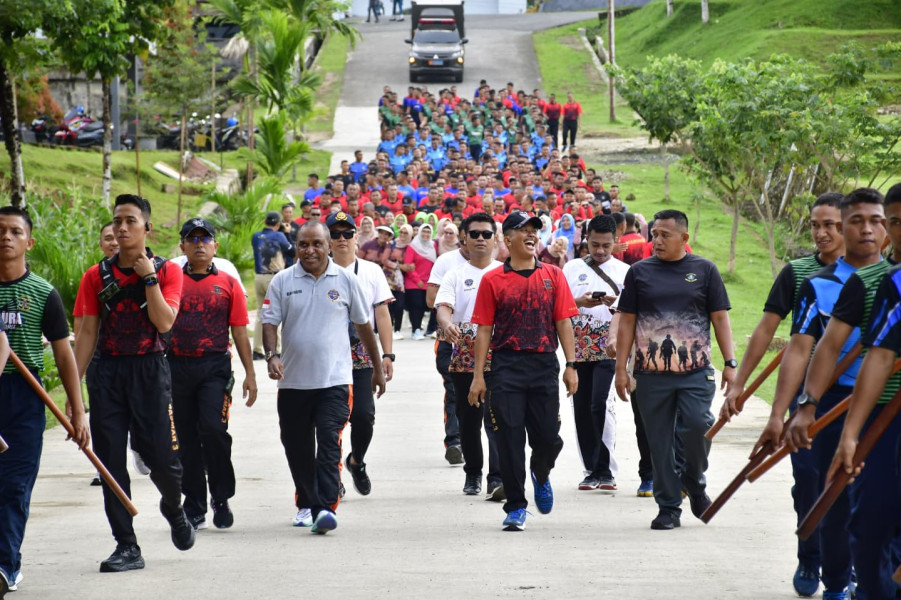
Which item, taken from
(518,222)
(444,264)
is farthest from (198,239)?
(444,264)

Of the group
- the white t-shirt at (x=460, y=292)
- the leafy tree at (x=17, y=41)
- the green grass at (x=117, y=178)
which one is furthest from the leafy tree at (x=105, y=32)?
the white t-shirt at (x=460, y=292)

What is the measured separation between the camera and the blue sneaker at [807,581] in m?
6.29

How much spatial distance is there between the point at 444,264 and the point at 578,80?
4209 cm

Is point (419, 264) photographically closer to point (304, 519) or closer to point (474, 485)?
point (474, 485)

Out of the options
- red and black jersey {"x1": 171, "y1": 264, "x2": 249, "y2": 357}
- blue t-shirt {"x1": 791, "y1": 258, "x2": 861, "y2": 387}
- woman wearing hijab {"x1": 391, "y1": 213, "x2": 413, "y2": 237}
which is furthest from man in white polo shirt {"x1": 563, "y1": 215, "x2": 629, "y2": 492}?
woman wearing hijab {"x1": 391, "y1": 213, "x2": 413, "y2": 237}

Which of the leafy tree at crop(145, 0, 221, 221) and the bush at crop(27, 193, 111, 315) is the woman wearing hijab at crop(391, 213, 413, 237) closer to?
the bush at crop(27, 193, 111, 315)

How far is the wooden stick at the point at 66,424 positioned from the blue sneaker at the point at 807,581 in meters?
3.51

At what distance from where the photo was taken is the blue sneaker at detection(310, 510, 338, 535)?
7.90m

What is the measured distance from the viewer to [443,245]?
17750 millimetres

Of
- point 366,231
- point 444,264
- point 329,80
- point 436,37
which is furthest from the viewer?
point 329,80

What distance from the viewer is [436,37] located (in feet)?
159

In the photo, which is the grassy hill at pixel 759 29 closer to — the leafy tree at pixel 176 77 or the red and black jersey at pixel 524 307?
the leafy tree at pixel 176 77

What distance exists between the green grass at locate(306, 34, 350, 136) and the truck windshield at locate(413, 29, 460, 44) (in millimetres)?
3848

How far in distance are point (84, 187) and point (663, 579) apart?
20.3 metres
